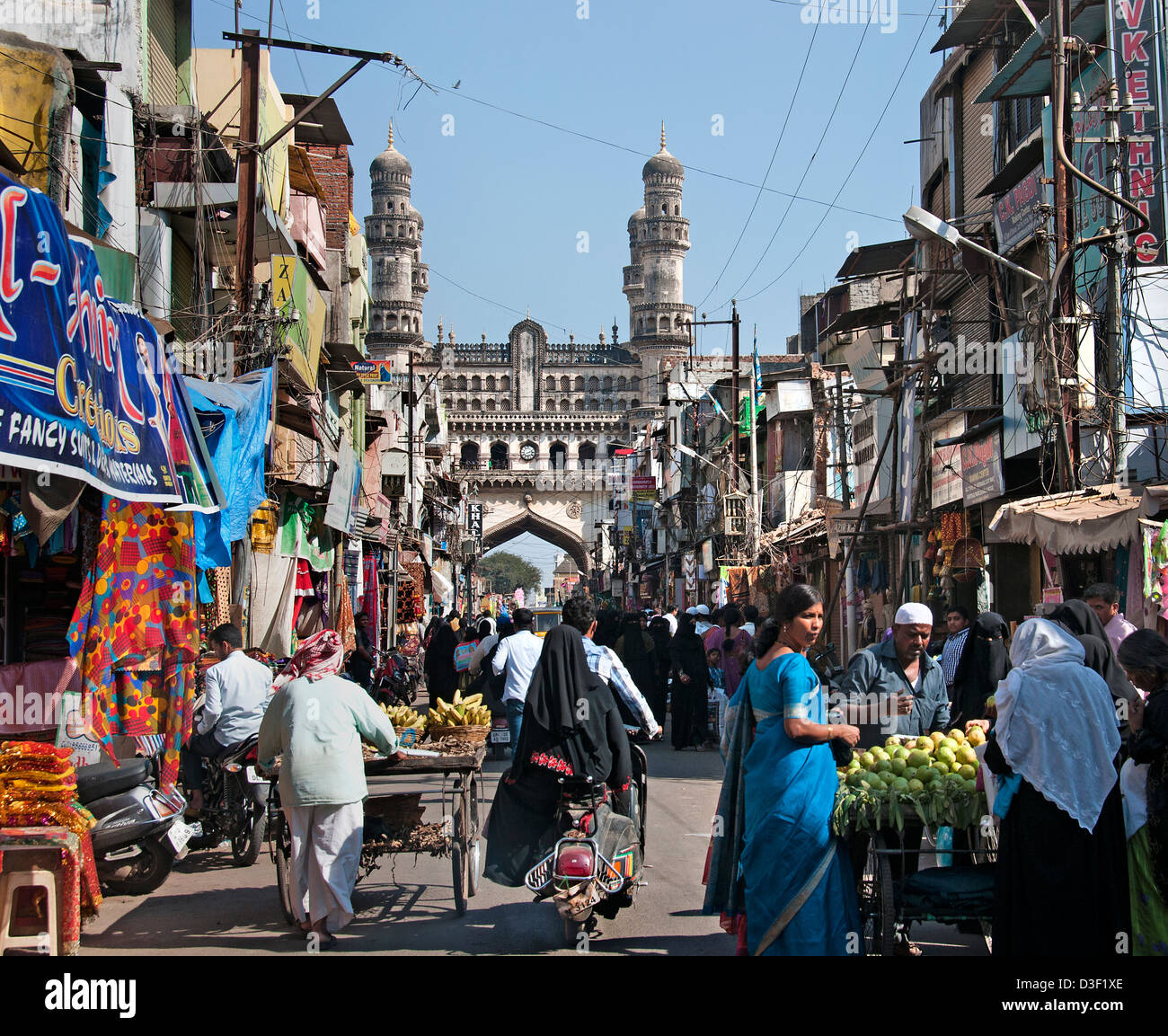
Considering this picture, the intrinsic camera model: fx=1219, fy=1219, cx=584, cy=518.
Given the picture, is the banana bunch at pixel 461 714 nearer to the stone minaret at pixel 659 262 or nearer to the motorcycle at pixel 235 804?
the motorcycle at pixel 235 804

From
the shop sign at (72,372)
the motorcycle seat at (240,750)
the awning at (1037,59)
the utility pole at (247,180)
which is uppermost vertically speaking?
the awning at (1037,59)

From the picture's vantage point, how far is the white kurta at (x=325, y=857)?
214 inches

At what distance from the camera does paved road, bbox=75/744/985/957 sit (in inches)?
213

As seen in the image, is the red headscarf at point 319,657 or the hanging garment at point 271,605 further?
the hanging garment at point 271,605

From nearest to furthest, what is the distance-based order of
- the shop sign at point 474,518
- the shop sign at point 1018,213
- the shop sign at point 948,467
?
the shop sign at point 1018,213, the shop sign at point 948,467, the shop sign at point 474,518

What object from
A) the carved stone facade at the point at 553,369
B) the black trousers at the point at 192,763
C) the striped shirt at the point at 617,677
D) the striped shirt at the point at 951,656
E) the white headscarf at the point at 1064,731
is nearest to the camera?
the white headscarf at the point at 1064,731

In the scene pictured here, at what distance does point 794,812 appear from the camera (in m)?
4.34

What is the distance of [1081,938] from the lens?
4012mm

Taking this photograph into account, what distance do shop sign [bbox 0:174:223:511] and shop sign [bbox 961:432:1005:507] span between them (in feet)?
29.2

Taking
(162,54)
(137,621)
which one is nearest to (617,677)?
(137,621)

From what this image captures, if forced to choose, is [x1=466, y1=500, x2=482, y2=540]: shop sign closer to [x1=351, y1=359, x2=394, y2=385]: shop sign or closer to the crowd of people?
[x1=351, y1=359, x2=394, y2=385]: shop sign

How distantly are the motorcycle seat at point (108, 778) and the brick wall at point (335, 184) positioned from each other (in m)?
18.2

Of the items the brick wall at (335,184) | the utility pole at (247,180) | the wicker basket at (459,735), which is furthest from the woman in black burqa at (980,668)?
the brick wall at (335,184)

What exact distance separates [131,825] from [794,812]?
3.64m
